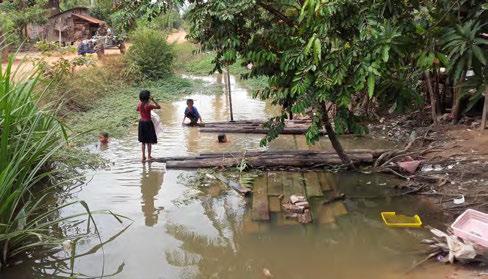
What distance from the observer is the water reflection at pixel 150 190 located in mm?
5640

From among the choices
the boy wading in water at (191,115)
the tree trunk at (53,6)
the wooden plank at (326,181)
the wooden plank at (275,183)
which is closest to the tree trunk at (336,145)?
the wooden plank at (326,181)

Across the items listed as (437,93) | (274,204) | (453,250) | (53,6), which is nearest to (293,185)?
(274,204)

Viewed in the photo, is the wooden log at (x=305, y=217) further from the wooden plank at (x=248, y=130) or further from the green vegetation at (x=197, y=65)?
the green vegetation at (x=197, y=65)

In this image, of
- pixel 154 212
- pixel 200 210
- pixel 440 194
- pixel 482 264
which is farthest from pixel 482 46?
pixel 154 212

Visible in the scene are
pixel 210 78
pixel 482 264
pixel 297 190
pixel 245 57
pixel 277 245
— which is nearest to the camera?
pixel 482 264

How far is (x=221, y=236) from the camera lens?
16.8ft

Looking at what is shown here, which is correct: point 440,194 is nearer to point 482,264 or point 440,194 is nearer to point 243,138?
point 482,264

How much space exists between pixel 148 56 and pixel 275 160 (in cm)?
1146

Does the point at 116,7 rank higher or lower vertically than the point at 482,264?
higher

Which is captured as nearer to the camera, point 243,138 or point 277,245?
point 277,245

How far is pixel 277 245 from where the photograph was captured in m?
4.88

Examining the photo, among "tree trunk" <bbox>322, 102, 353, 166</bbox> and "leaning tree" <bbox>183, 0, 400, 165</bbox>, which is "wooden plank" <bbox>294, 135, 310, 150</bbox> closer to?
"tree trunk" <bbox>322, 102, 353, 166</bbox>

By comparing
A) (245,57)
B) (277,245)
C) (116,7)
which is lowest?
(277,245)

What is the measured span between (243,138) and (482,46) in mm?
5977
